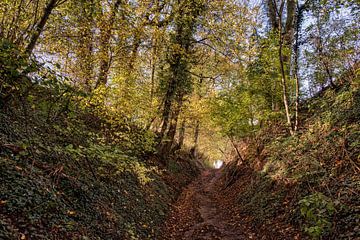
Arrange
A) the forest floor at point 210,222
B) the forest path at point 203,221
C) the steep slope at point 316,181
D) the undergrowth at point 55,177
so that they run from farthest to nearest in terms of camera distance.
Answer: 1. the forest path at point 203,221
2. the forest floor at point 210,222
3. the steep slope at point 316,181
4. the undergrowth at point 55,177

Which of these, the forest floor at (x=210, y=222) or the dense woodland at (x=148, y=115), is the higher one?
the dense woodland at (x=148, y=115)

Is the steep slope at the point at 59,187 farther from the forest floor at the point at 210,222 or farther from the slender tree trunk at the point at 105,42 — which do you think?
the slender tree trunk at the point at 105,42

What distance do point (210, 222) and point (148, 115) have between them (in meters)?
4.81

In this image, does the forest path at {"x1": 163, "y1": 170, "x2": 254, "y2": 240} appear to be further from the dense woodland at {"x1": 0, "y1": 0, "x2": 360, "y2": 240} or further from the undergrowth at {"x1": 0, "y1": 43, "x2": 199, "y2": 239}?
the undergrowth at {"x1": 0, "y1": 43, "x2": 199, "y2": 239}

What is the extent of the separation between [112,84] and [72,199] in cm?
397

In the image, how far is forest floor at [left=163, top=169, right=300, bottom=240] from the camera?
696 centimetres

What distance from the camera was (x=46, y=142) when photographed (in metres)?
6.51

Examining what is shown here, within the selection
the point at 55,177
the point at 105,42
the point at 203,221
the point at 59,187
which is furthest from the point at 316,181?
the point at 105,42

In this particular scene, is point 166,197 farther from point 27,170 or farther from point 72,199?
point 27,170

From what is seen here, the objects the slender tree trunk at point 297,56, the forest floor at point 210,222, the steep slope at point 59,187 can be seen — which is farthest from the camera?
the slender tree trunk at point 297,56

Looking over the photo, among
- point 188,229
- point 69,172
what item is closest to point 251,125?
point 188,229

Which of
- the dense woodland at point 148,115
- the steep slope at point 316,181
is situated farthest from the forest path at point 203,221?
the steep slope at point 316,181

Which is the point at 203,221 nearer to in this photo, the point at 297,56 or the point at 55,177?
the point at 55,177

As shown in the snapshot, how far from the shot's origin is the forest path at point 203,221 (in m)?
7.11
